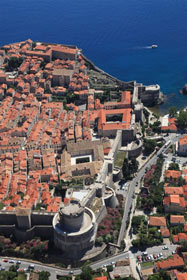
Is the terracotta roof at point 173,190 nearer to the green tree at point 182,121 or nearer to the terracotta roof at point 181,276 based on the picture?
the terracotta roof at point 181,276

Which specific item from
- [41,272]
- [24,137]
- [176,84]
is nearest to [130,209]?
[41,272]

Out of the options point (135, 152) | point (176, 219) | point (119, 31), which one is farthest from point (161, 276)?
point (119, 31)

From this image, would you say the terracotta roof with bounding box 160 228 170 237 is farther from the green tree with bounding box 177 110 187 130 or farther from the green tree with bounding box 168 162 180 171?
the green tree with bounding box 177 110 187 130

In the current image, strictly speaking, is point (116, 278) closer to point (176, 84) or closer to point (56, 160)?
point (56, 160)

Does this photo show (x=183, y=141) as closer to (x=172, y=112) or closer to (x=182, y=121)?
(x=182, y=121)

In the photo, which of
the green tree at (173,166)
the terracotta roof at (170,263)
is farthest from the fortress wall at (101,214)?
the green tree at (173,166)

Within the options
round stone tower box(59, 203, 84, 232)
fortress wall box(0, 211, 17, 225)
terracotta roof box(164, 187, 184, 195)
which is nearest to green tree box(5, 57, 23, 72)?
fortress wall box(0, 211, 17, 225)
